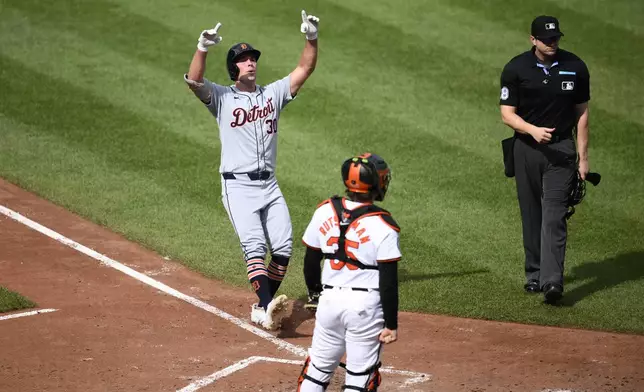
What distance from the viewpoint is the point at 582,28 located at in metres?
15.1

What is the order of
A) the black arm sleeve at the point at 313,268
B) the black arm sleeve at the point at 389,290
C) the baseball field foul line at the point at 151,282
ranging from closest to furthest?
the black arm sleeve at the point at 389,290 < the black arm sleeve at the point at 313,268 < the baseball field foul line at the point at 151,282

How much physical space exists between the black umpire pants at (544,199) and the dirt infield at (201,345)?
0.72 m

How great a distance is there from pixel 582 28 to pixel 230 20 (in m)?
4.96

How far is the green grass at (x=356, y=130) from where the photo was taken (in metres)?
10.0

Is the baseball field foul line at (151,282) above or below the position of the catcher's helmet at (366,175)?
below

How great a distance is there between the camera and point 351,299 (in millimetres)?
5969

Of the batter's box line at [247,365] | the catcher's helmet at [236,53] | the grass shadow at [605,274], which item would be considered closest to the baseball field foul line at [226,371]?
the batter's box line at [247,365]

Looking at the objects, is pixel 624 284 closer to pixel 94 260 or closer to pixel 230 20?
pixel 94 260

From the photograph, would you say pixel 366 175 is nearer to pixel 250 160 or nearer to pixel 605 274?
pixel 250 160

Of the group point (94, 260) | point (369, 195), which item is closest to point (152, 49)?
point (94, 260)

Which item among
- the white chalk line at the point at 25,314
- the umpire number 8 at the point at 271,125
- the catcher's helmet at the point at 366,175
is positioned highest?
the catcher's helmet at the point at 366,175

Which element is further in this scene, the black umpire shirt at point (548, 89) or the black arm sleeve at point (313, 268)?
the black umpire shirt at point (548, 89)

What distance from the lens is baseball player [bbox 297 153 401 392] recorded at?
19.5ft

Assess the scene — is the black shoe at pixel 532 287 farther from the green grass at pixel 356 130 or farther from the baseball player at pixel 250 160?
the baseball player at pixel 250 160
